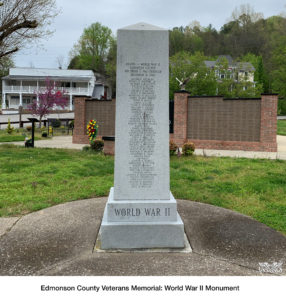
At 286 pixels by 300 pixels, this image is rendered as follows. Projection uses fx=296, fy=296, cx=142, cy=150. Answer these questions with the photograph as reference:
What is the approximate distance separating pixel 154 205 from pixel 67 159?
731 cm

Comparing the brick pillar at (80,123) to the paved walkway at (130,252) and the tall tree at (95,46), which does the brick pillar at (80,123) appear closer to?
the paved walkway at (130,252)

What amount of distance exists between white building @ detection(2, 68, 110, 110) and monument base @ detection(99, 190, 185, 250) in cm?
4866

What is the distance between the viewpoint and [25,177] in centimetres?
763

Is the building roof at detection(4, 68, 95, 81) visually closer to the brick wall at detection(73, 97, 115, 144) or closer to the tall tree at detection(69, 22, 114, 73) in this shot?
the tall tree at detection(69, 22, 114, 73)

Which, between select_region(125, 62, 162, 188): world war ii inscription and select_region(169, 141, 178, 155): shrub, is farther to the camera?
select_region(169, 141, 178, 155): shrub

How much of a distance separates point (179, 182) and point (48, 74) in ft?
169

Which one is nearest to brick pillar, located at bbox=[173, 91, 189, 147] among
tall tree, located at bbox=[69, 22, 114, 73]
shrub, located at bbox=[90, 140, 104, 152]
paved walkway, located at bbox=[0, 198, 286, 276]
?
shrub, located at bbox=[90, 140, 104, 152]

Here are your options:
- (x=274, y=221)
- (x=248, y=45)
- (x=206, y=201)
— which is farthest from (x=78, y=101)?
(x=248, y=45)

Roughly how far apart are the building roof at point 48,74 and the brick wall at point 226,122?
133 ft

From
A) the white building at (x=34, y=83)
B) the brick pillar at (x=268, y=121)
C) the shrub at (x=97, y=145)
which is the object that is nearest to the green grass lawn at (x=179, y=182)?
the shrub at (x=97, y=145)

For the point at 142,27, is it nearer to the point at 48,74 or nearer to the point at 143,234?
the point at 143,234

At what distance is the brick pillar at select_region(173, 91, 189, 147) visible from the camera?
14992 millimetres

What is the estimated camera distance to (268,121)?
13.6 m

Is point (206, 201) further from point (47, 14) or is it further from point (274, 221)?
point (47, 14)
